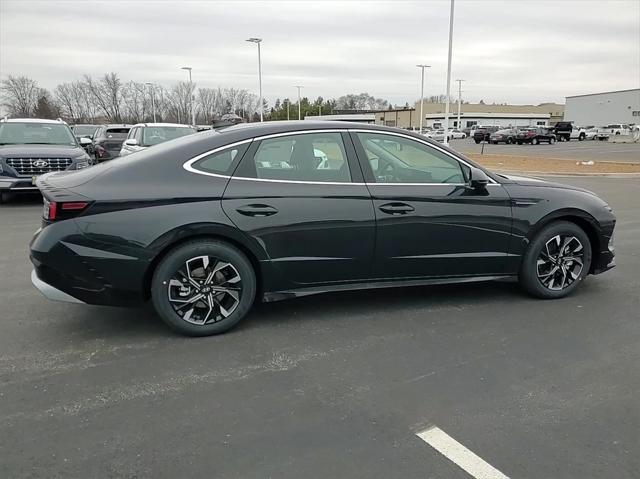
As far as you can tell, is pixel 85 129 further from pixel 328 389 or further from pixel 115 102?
pixel 115 102

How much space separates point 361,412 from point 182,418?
39.4 inches

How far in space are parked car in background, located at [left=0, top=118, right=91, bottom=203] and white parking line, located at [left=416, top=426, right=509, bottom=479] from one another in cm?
939

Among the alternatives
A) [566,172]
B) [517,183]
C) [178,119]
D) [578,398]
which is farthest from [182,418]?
[178,119]

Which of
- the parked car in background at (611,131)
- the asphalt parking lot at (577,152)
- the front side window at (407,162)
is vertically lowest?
the asphalt parking lot at (577,152)

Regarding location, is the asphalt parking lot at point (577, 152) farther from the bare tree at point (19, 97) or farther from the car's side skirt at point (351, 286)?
the bare tree at point (19, 97)

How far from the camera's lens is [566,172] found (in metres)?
19.1

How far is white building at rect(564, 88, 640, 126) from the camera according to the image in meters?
78.0

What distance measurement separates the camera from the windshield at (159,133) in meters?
13.5

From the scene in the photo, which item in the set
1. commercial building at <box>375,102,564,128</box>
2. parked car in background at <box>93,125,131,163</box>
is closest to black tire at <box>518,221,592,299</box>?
parked car in background at <box>93,125,131,163</box>

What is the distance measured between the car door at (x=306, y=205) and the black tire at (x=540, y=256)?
1.57 m

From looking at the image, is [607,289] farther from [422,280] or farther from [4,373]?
[4,373]

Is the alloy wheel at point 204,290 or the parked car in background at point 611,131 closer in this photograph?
the alloy wheel at point 204,290

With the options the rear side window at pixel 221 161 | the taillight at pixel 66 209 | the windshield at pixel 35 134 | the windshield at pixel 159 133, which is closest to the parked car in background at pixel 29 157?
the windshield at pixel 35 134

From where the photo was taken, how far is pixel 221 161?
420 cm
